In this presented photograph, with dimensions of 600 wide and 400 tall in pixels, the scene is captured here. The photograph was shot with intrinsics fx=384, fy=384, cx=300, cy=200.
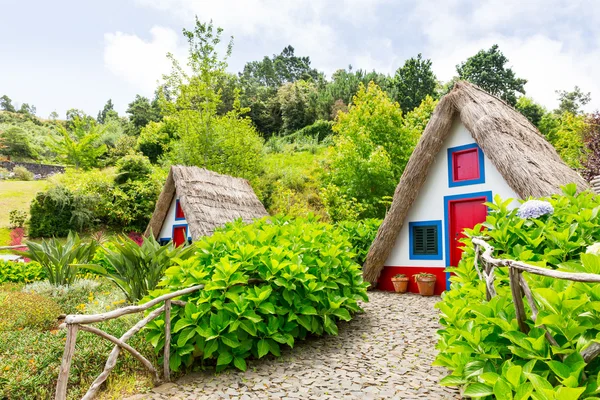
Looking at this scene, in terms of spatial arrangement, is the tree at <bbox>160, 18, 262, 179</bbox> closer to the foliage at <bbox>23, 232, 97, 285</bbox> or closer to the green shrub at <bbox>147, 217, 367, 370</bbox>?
the foliage at <bbox>23, 232, 97, 285</bbox>

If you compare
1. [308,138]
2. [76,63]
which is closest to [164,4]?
[76,63]

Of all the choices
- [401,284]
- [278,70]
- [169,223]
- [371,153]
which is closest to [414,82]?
[371,153]

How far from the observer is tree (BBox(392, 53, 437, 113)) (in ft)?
93.1

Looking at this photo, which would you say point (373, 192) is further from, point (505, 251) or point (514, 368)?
point (514, 368)

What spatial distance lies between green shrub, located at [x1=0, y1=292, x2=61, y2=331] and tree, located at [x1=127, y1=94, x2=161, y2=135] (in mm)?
32530

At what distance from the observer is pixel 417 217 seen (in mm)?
8844

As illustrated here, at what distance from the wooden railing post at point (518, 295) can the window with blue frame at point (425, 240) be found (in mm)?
6829

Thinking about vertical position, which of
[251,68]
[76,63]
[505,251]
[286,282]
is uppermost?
[251,68]

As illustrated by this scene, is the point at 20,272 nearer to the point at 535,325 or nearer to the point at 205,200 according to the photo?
the point at 205,200

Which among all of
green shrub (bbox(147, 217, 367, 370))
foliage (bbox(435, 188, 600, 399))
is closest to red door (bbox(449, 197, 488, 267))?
green shrub (bbox(147, 217, 367, 370))

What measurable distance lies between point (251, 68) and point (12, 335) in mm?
58657

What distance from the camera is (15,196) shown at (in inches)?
888

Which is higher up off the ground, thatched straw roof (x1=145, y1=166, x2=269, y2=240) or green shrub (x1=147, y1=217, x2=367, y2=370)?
thatched straw roof (x1=145, y1=166, x2=269, y2=240)

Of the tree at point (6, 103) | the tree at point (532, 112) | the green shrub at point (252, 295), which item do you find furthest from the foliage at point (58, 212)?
the tree at point (6, 103)
